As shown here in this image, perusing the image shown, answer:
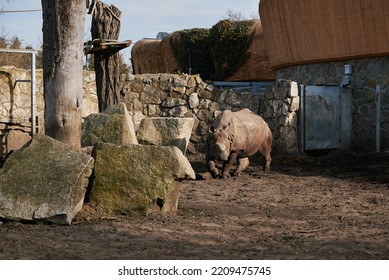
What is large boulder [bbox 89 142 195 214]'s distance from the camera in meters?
6.88

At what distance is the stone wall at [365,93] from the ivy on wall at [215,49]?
749 centimetres

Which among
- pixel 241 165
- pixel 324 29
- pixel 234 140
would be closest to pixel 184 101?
pixel 324 29

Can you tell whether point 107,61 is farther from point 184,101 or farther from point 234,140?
point 184,101

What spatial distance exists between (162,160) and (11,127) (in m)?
6.71

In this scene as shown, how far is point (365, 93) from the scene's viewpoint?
48.1 feet

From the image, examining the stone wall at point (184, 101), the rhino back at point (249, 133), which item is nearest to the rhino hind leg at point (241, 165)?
the rhino back at point (249, 133)

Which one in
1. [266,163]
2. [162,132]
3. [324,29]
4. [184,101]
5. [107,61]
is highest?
[324,29]

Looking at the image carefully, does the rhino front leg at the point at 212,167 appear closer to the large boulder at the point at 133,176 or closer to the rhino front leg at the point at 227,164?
the rhino front leg at the point at 227,164

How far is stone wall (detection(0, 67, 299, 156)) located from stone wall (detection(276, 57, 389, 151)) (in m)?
1.54

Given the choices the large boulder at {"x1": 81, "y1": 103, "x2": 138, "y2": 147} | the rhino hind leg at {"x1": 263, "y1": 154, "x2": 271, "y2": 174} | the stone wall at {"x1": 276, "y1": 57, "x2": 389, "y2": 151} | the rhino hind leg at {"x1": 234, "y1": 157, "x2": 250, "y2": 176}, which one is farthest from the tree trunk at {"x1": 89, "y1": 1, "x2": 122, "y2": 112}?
the stone wall at {"x1": 276, "y1": 57, "x2": 389, "y2": 151}

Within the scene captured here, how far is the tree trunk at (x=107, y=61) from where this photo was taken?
1088 cm

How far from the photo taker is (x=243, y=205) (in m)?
8.23

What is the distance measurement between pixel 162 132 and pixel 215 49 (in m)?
12.6

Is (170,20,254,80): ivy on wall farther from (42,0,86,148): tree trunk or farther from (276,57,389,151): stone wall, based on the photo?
(42,0,86,148): tree trunk
